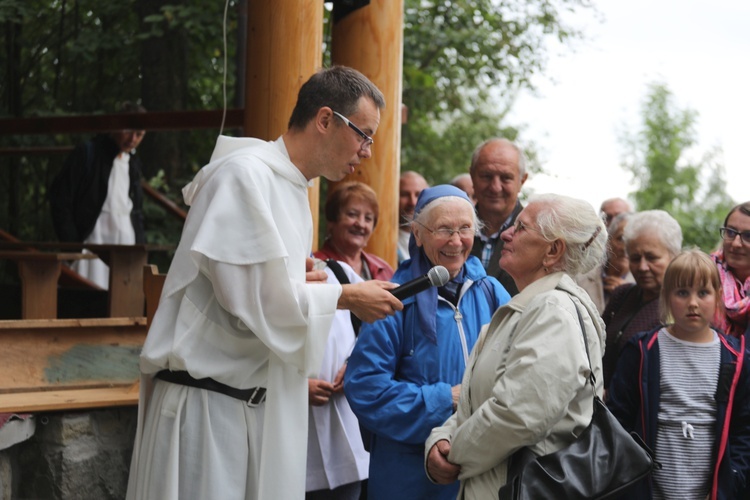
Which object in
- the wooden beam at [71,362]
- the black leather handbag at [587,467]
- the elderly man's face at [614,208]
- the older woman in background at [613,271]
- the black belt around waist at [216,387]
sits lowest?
the wooden beam at [71,362]

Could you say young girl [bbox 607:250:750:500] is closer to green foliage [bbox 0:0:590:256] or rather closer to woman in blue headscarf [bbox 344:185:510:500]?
woman in blue headscarf [bbox 344:185:510:500]

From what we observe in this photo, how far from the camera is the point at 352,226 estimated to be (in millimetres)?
4703

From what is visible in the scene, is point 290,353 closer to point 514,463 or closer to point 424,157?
point 514,463

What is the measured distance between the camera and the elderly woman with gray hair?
2.71m

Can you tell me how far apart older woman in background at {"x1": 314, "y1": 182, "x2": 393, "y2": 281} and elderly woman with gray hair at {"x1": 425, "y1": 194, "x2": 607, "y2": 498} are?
1.62 m

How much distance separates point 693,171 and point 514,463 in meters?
34.4

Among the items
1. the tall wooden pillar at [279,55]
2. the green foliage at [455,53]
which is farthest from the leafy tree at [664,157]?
the tall wooden pillar at [279,55]

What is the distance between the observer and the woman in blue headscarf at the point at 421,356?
11.1 feet

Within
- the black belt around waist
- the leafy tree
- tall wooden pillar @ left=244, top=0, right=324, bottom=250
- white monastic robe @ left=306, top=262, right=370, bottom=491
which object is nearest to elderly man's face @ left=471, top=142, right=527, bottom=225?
tall wooden pillar @ left=244, top=0, right=324, bottom=250

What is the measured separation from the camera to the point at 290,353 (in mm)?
2975

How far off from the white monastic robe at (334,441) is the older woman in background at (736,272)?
172cm

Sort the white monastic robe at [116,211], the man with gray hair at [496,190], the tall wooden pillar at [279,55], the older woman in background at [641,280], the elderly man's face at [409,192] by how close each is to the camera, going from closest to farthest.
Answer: the tall wooden pillar at [279,55] → the older woman in background at [641,280] → the man with gray hair at [496,190] → the elderly man's face at [409,192] → the white monastic robe at [116,211]

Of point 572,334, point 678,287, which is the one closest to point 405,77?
point 678,287

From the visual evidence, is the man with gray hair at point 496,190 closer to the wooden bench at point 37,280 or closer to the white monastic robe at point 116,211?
the wooden bench at point 37,280
